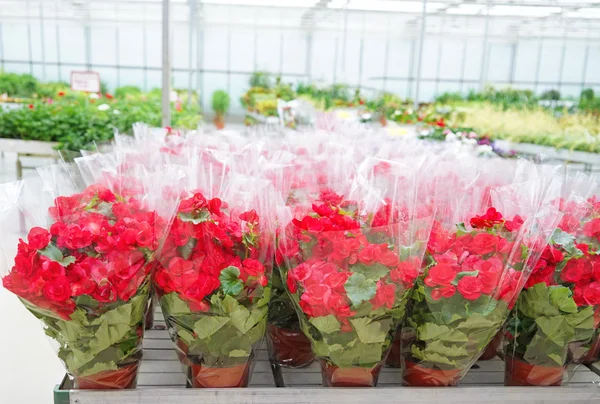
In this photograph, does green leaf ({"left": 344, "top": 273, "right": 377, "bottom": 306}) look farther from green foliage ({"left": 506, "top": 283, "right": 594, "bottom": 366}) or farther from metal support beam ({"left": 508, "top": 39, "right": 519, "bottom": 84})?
metal support beam ({"left": 508, "top": 39, "right": 519, "bottom": 84})

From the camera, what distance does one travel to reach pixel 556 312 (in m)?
1.28

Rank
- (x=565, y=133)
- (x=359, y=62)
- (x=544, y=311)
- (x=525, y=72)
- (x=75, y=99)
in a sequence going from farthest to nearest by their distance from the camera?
(x=359, y=62) < (x=525, y=72) < (x=75, y=99) < (x=565, y=133) < (x=544, y=311)

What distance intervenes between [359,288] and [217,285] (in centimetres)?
28

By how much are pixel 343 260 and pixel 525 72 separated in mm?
9275

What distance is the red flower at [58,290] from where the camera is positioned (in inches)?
42.4

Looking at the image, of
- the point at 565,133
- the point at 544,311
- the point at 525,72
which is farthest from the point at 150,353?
the point at 525,72

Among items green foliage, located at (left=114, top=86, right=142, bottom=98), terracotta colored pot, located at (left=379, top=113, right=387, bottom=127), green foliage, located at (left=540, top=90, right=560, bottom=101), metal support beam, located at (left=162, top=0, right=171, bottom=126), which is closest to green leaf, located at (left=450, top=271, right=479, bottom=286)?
metal support beam, located at (left=162, top=0, right=171, bottom=126)

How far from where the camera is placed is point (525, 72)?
945 centimetres

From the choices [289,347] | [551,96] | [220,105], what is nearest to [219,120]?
[220,105]

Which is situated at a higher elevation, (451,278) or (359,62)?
(359,62)

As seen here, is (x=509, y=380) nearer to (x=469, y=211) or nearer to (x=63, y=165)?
(x=469, y=211)

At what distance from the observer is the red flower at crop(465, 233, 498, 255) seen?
123 centimetres

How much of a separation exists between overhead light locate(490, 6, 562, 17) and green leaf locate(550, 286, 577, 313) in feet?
17.7

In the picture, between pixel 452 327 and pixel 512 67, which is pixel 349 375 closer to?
pixel 452 327
